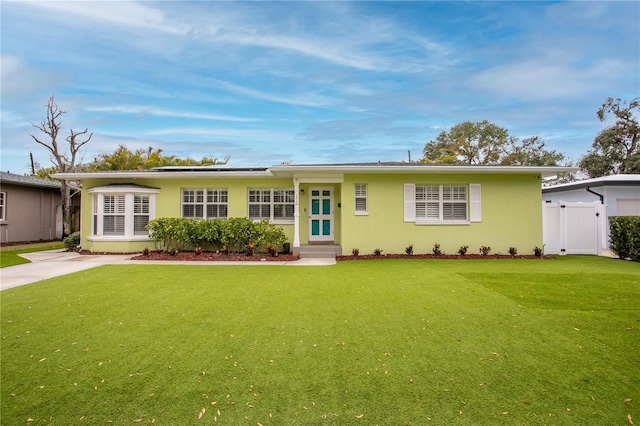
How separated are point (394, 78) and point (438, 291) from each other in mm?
12669

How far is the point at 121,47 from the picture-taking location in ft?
40.1

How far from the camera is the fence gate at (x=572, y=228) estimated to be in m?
12.6

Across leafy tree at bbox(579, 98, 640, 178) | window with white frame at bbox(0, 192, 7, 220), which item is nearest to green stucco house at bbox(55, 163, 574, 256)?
window with white frame at bbox(0, 192, 7, 220)

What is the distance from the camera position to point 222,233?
1255cm

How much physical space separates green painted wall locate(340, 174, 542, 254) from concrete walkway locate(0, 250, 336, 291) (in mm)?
2005

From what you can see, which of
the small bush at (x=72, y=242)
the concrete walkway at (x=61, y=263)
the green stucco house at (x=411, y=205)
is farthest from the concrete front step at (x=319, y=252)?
the small bush at (x=72, y=242)

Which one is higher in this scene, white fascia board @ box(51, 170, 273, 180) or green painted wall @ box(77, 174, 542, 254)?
white fascia board @ box(51, 170, 273, 180)

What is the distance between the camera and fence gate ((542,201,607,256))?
12.6 meters

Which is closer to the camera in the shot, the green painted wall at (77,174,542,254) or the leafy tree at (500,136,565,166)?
the green painted wall at (77,174,542,254)

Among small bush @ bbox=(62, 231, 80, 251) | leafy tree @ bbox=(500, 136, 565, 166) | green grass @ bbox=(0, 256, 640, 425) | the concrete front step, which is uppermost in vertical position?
leafy tree @ bbox=(500, 136, 565, 166)

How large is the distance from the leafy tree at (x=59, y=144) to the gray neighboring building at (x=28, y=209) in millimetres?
857

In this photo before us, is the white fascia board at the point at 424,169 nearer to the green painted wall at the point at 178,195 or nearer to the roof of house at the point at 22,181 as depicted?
the green painted wall at the point at 178,195

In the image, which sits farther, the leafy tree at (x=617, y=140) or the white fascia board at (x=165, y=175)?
the leafy tree at (x=617, y=140)

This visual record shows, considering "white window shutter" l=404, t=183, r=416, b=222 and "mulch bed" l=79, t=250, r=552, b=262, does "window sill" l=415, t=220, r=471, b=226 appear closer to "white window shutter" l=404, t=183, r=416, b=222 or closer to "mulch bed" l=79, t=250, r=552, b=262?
"white window shutter" l=404, t=183, r=416, b=222
